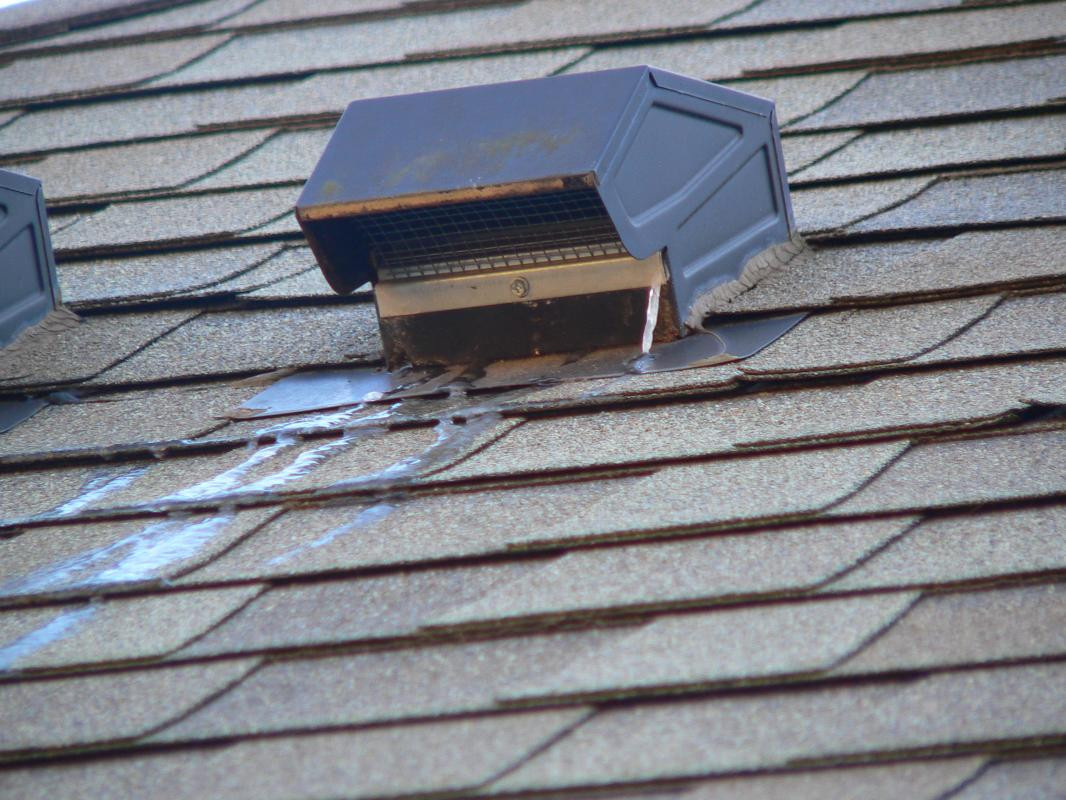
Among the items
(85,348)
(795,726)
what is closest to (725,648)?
(795,726)

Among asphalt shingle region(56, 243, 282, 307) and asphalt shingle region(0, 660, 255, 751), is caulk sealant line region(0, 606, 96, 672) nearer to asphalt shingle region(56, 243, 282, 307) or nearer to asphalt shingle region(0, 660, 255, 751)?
asphalt shingle region(0, 660, 255, 751)

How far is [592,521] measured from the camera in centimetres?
188

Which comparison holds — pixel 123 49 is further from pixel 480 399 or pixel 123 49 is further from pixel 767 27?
pixel 480 399

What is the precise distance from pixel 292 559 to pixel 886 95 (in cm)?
216

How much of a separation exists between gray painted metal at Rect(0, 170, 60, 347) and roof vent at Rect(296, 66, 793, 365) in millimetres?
846

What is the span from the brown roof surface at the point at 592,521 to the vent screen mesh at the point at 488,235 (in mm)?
217

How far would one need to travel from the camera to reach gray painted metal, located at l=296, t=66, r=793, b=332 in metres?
2.32

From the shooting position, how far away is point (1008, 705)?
1.44 meters

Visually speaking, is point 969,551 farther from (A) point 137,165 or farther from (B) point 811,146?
(A) point 137,165

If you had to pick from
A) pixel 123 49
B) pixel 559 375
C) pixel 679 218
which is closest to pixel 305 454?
pixel 559 375

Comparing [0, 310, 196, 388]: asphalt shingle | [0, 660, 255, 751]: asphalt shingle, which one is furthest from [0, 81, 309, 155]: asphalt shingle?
[0, 660, 255, 751]: asphalt shingle

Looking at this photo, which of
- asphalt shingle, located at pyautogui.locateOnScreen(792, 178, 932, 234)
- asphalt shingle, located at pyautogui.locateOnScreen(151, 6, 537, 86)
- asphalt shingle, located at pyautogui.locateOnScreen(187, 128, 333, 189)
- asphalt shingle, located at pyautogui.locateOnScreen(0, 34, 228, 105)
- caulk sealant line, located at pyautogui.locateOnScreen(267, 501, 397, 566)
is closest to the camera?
caulk sealant line, located at pyautogui.locateOnScreen(267, 501, 397, 566)

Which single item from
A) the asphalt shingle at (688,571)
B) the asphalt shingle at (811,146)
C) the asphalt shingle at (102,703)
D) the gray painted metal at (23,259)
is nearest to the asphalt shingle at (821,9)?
the asphalt shingle at (811,146)

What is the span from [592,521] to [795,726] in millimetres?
511
